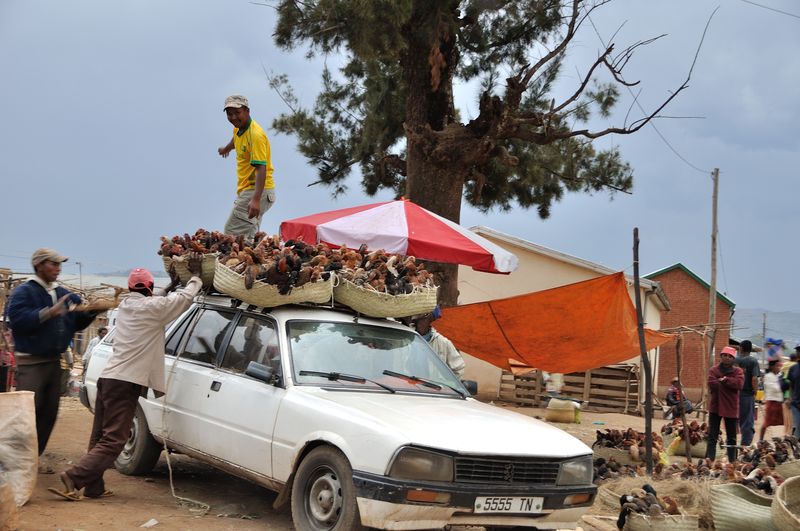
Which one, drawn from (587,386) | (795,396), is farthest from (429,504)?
(587,386)

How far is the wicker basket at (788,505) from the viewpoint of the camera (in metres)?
5.58

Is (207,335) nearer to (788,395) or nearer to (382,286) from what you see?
(382,286)

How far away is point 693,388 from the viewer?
36.6 metres

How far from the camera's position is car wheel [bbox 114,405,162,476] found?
7086mm

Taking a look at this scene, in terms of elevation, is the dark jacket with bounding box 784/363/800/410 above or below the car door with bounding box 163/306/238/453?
above

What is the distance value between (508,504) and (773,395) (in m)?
9.79

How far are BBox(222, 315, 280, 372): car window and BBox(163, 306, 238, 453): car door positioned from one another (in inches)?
5.1

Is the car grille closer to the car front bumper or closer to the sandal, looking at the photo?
the car front bumper

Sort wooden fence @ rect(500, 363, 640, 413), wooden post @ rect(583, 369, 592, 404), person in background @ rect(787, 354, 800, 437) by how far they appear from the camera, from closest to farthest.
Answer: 1. person in background @ rect(787, 354, 800, 437)
2. wooden fence @ rect(500, 363, 640, 413)
3. wooden post @ rect(583, 369, 592, 404)

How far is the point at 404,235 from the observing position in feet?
30.4

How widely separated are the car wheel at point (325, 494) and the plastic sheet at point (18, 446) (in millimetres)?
1974

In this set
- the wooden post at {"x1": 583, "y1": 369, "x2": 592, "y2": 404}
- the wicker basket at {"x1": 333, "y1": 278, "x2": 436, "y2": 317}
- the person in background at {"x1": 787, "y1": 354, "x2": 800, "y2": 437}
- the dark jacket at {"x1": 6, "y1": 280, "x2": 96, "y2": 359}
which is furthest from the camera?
the wooden post at {"x1": 583, "y1": 369, "x2": 592, "y2": 404}

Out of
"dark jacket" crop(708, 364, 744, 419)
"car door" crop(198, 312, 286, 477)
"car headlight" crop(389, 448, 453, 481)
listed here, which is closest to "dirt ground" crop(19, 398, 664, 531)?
"car door" crop(198, 312, 286, 477)

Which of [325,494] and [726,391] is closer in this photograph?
[325,494]
